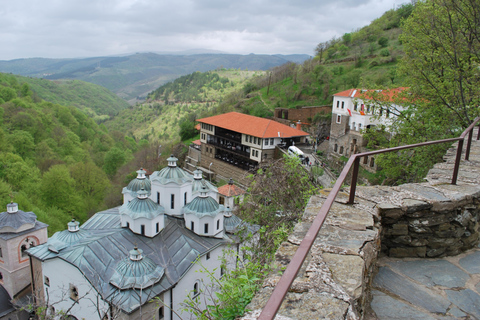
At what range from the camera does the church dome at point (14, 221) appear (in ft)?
63.0

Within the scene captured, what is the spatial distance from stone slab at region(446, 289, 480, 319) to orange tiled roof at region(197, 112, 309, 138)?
26.8 metres

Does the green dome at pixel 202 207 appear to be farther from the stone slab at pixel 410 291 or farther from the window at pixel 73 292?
the stone slab at pixel 410 291

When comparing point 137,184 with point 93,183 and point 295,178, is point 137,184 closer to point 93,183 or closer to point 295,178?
point 295,178

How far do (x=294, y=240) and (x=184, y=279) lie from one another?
12.6m

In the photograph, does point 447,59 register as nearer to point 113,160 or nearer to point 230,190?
point 230,190

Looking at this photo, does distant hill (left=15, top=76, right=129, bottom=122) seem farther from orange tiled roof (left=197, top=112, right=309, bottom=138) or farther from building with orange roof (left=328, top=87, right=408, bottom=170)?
building with orange roof (left=328, top=87, right=408, bottom=170)

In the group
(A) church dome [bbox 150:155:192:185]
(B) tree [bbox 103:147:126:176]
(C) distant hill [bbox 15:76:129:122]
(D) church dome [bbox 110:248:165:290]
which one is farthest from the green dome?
(C) distant hill [bbox 15:76:129:122]

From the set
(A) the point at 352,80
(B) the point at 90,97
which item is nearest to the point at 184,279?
(A) the point at 352,80

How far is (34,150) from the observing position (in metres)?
50.6

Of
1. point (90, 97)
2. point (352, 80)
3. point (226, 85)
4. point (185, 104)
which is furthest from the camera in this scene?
point (90, 97)

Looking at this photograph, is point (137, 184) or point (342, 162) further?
point (342, 162)

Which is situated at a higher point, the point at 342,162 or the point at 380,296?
the point at 380,296

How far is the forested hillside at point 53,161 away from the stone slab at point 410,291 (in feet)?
96.3

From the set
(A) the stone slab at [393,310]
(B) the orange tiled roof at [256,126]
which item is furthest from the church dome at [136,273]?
(B) the orange tiled roof at [256,126]
